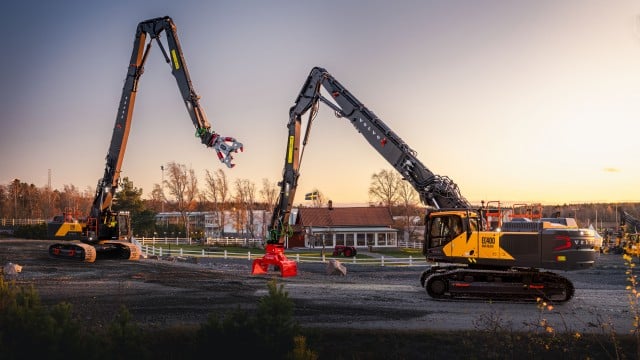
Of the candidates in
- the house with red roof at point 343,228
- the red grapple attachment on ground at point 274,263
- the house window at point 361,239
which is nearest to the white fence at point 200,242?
the house with red roof at point 343,228

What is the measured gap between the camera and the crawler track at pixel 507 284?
18.3 m

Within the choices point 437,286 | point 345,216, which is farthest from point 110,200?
point 345,216

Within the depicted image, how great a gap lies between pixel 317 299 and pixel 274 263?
7.04 m

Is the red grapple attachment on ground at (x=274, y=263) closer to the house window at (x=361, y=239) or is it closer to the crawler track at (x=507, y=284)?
the crawler track at (x=507, y=284)

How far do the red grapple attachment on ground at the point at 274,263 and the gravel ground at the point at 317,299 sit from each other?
0.39 m

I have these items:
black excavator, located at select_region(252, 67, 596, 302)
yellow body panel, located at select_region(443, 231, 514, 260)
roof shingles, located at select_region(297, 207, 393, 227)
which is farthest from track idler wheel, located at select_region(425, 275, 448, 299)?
roof shingles, located at select_region(297, 207, 393, 227)

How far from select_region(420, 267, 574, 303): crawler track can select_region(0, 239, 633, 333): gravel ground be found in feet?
1.16

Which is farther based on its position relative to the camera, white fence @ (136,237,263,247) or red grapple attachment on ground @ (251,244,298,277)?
white fence @ (136,237,263,247)

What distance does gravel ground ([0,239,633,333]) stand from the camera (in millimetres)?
14578

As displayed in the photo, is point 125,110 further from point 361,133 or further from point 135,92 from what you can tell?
point 361,133

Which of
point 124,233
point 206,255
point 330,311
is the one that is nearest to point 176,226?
point 206,255

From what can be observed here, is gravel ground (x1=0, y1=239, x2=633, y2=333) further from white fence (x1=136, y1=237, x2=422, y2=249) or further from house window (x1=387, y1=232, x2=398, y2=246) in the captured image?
house window (x1=387, y1=232, x2=398, y2=246)

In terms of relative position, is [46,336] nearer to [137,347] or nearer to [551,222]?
[137,347]

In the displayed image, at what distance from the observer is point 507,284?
60.1 feet
